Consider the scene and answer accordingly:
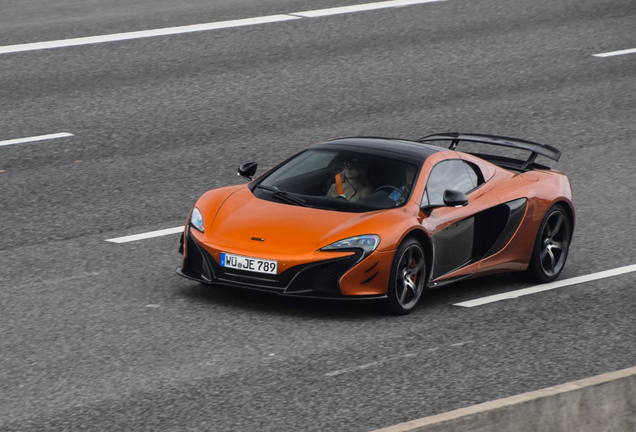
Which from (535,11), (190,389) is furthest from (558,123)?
(190,389)

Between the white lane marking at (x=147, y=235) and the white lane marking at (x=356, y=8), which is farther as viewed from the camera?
the white lane marking at (x=356, y=8)

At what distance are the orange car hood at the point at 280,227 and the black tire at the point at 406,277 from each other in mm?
352

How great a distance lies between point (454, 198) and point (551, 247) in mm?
1667

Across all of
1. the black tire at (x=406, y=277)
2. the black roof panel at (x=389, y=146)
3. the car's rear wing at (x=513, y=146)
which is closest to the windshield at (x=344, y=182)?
the black roof panel at (x=389, y=146)

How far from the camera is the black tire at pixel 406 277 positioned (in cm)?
816

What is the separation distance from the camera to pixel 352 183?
888 centimetres

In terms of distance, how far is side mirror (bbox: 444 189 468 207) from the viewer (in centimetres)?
864

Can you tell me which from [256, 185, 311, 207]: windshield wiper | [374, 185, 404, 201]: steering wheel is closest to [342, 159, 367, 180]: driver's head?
[374, 185, 404, 201]: steering wheel

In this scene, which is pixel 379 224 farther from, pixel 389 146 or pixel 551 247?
pixel 551 247

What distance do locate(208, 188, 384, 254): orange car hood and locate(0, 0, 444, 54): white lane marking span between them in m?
8.97

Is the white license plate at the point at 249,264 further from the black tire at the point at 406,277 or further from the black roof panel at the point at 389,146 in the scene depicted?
the black roof panel at the point at 389,146

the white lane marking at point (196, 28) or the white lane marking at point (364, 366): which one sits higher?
the white lane marking at point (196, 28)

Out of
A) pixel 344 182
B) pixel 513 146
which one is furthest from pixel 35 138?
pixel 513 146

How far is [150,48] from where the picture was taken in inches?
659
